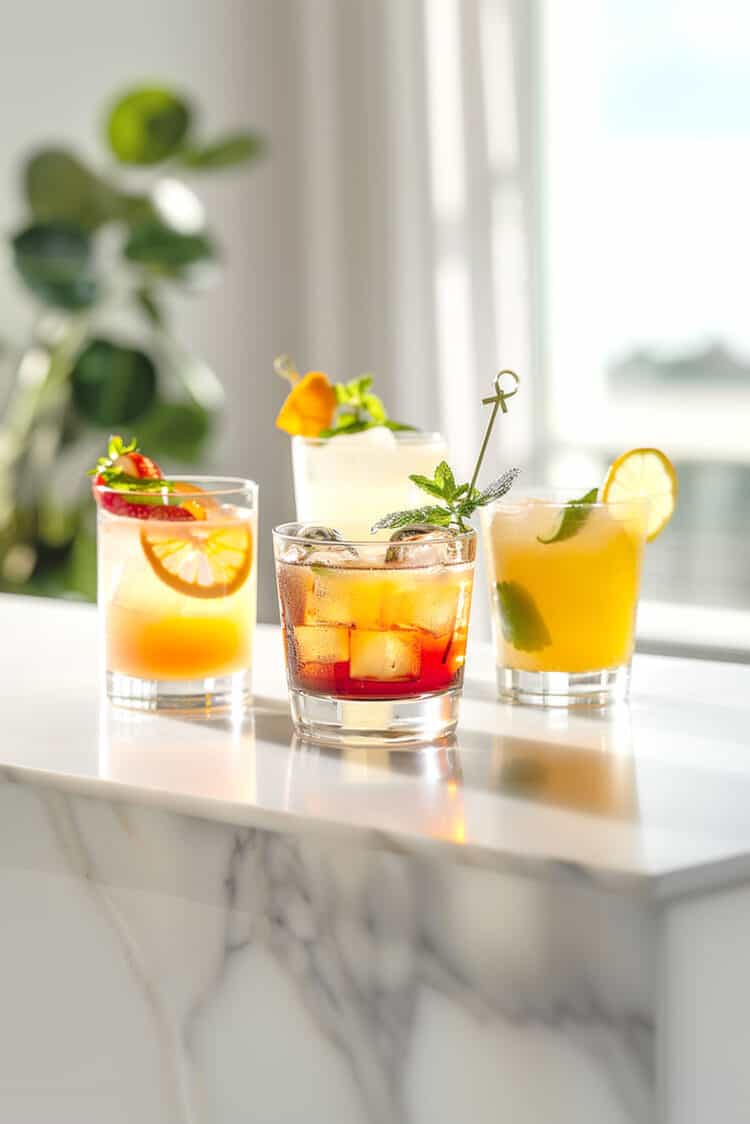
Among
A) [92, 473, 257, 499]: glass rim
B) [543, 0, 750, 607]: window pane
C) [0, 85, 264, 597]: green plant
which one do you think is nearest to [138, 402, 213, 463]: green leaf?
[0, 85, 264, 597]: green plant

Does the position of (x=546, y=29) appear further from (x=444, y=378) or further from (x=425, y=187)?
(x=444, y=378)

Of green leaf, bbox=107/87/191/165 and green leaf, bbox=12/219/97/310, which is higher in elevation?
green leaf, bbox=107/87/191/165

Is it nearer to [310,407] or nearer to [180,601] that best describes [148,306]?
[310,407]

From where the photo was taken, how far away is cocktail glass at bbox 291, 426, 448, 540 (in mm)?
1367

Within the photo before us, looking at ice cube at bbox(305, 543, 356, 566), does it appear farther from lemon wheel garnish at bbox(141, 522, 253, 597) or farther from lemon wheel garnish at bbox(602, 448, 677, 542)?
lemon wheel garnish at bbox(602, 448, 677, 542)

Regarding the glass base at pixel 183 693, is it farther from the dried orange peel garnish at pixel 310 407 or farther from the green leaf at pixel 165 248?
the green leaf at pixel 165 248

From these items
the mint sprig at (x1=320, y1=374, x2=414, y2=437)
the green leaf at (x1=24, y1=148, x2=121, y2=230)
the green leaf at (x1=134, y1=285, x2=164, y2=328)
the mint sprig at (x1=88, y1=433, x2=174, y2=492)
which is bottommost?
the mint sprig at (x1=88, y1=433, x2=174, y2=492)

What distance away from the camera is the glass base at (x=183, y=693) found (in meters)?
1.19

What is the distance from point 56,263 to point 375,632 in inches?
121

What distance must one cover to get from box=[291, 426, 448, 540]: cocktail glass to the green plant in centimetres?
255

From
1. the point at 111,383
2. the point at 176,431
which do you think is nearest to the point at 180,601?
the point at 111,383

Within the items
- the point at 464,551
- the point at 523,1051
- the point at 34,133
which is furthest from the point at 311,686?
the point at 34,133

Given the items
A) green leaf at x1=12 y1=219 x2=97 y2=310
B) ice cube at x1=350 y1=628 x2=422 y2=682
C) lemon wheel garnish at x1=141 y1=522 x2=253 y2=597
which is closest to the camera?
ice cube at x1=350 y1=628 x2=422 y2=682

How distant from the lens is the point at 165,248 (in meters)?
3.99
